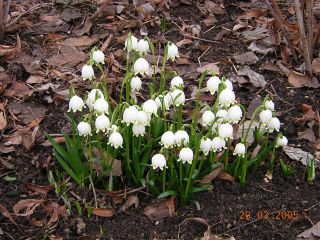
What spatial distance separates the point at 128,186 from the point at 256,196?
652 millimetres

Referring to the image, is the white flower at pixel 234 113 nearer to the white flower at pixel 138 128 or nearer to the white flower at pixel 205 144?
the white flower at pixel 205 144

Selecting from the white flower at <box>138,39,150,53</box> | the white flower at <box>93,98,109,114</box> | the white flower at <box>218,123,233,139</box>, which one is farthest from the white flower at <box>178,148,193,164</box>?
the white flower at <box>138,39,150,53</box>

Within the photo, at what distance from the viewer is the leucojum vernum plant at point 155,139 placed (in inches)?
98.7

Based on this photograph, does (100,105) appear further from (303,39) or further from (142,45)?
(303,39)

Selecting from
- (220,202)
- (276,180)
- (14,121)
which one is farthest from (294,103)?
(14,121)

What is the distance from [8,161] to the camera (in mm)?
3002

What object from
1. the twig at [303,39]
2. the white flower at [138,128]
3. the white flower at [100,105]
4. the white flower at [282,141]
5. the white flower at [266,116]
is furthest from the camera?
the twig at [303,39]
